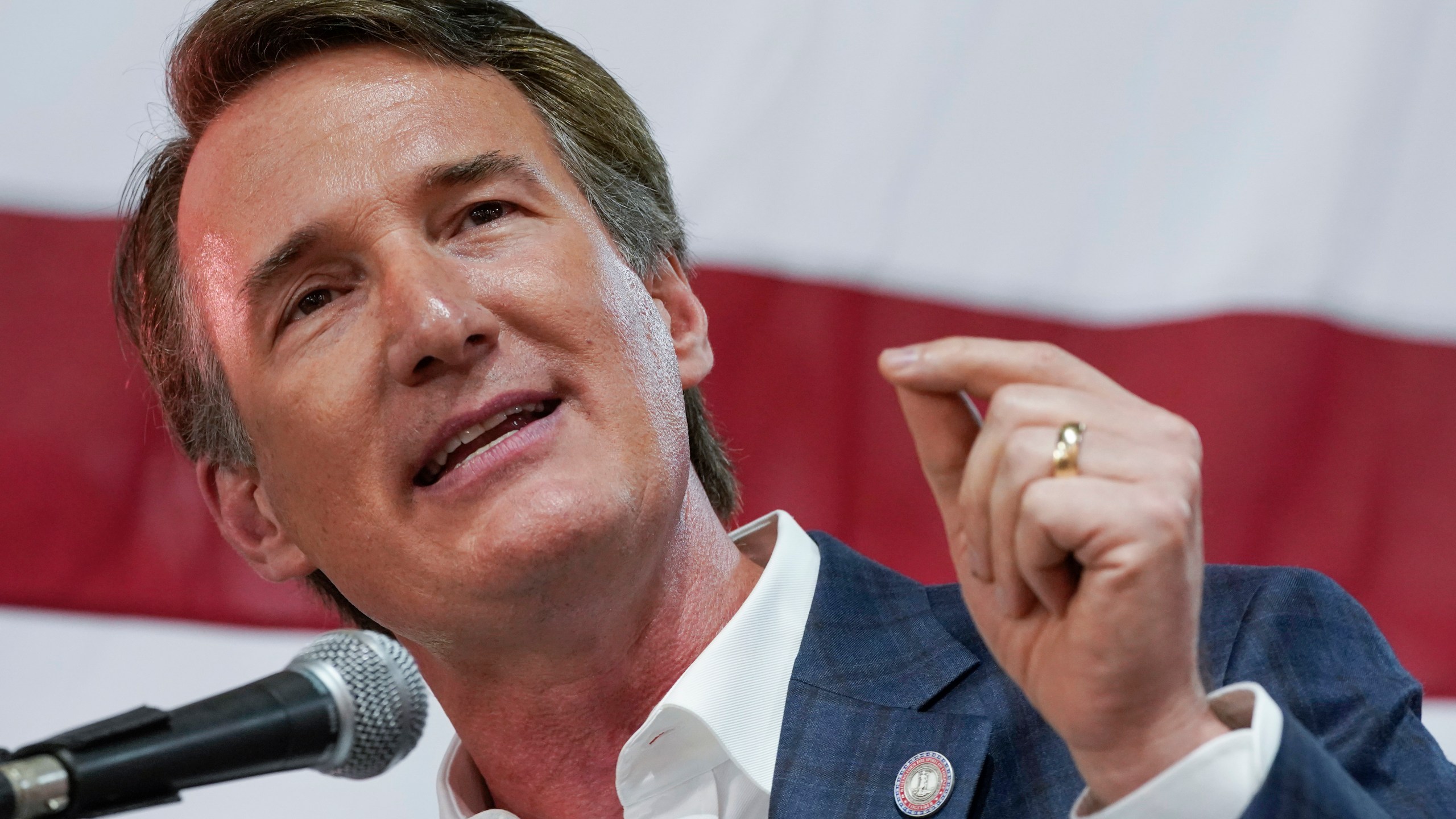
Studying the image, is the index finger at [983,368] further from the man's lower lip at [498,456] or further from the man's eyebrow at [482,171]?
the man's eyebrow at [482,171]

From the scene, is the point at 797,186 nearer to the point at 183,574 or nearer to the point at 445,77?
the point at 445,77

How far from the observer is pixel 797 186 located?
2.99m

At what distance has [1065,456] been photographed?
3.91ft

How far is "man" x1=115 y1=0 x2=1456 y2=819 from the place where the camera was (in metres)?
1.23

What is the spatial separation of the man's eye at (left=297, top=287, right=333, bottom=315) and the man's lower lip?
1.26ft

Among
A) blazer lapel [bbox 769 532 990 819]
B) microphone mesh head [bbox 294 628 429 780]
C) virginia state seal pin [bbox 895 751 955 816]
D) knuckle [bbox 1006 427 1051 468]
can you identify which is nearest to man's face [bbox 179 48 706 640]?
microphone mesh head [bbox 294 628 429 780]

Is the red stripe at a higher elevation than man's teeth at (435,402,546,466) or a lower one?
lower

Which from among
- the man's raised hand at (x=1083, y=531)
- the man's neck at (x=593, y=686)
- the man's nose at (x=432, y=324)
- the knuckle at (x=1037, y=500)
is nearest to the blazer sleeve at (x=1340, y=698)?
the man's raised hand at (x=1083, y=531)

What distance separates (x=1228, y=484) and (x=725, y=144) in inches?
48.7

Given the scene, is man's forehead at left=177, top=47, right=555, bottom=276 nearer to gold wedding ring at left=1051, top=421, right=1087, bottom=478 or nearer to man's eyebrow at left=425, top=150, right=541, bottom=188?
man's eyebrow at left=425, top=150, right=541, bottom=188

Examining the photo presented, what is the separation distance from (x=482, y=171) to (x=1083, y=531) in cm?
116

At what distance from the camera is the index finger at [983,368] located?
3.93ft

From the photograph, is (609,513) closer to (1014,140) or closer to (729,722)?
(729,722)

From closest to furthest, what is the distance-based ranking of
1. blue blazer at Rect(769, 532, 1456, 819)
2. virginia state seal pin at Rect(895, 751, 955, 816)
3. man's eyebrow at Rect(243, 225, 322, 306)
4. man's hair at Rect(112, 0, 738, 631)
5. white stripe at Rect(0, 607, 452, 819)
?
blue blazer at Rect(769, 532, 1456, 819) < virginia state seal pin at Rect(895, 751, 955, 816) < man's eyebrow at Rect(243, 225, 322, 306) < man's hair at Rect(112, 0, 738, 631) < white stripe at Rect(0, 607, 452, 819)
